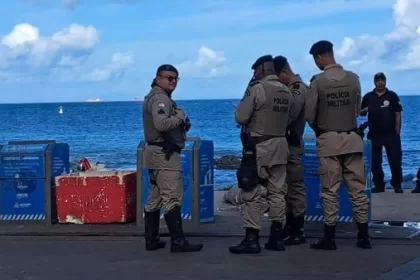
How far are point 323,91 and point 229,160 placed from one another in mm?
19632

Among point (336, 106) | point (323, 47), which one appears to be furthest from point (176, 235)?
point (323, 47)

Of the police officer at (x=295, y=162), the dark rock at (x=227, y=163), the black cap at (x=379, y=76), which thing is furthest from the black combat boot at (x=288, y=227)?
the dark rock at (x=227, y=163)

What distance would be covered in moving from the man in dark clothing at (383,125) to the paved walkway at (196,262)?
4.36 meters

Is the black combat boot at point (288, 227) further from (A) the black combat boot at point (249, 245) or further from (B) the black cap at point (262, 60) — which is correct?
(B) the black cap at point (262, 60)

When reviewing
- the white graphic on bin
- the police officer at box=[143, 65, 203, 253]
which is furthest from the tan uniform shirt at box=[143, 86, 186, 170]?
the white graphic on bin

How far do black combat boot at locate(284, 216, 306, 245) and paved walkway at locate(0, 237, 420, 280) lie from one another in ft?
0.56

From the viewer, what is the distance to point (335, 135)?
851 cm

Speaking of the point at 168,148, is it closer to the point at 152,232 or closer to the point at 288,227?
the point at 152,232

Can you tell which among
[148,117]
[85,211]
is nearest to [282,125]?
[148,117]

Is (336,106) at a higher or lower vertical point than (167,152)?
higher

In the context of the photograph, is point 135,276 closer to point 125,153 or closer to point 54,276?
point 54,276

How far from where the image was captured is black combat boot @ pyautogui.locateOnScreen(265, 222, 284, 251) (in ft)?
28.0

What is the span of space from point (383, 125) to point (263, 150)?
5.14m

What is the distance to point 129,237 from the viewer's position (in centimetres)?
954
